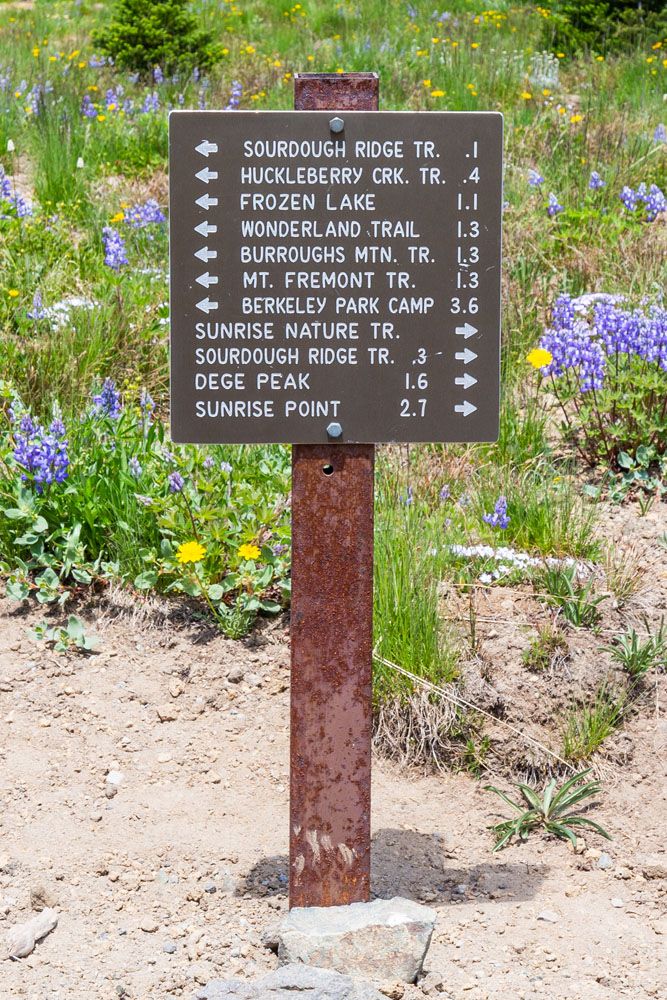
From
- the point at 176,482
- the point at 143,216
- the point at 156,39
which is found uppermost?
the point at 156,39

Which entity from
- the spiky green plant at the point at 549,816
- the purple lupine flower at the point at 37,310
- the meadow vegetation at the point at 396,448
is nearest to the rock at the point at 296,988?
the spiky green plant at the point at 549,816

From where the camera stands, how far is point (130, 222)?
6043 millimetres

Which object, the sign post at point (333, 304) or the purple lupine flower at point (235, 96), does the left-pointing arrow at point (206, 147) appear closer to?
the sign post at point (333, 304)

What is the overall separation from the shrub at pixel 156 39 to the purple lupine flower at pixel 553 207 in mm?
3828

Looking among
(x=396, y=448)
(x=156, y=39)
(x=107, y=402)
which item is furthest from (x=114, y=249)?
(x=156, y=39)

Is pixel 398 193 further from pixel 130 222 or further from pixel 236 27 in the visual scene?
pixel 236 27

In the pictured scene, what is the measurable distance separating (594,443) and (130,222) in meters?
2.67

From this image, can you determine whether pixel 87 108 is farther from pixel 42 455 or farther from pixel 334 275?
pixel 334 275

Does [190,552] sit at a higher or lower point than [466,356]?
lower

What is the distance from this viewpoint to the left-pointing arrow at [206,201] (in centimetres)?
253

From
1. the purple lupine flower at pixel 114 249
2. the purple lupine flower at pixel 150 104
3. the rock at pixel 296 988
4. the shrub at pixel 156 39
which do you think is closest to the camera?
the rock at pixel 296 988

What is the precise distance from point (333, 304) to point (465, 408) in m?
0.36

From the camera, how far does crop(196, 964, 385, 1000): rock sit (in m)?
2.36

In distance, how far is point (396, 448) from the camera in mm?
4707
